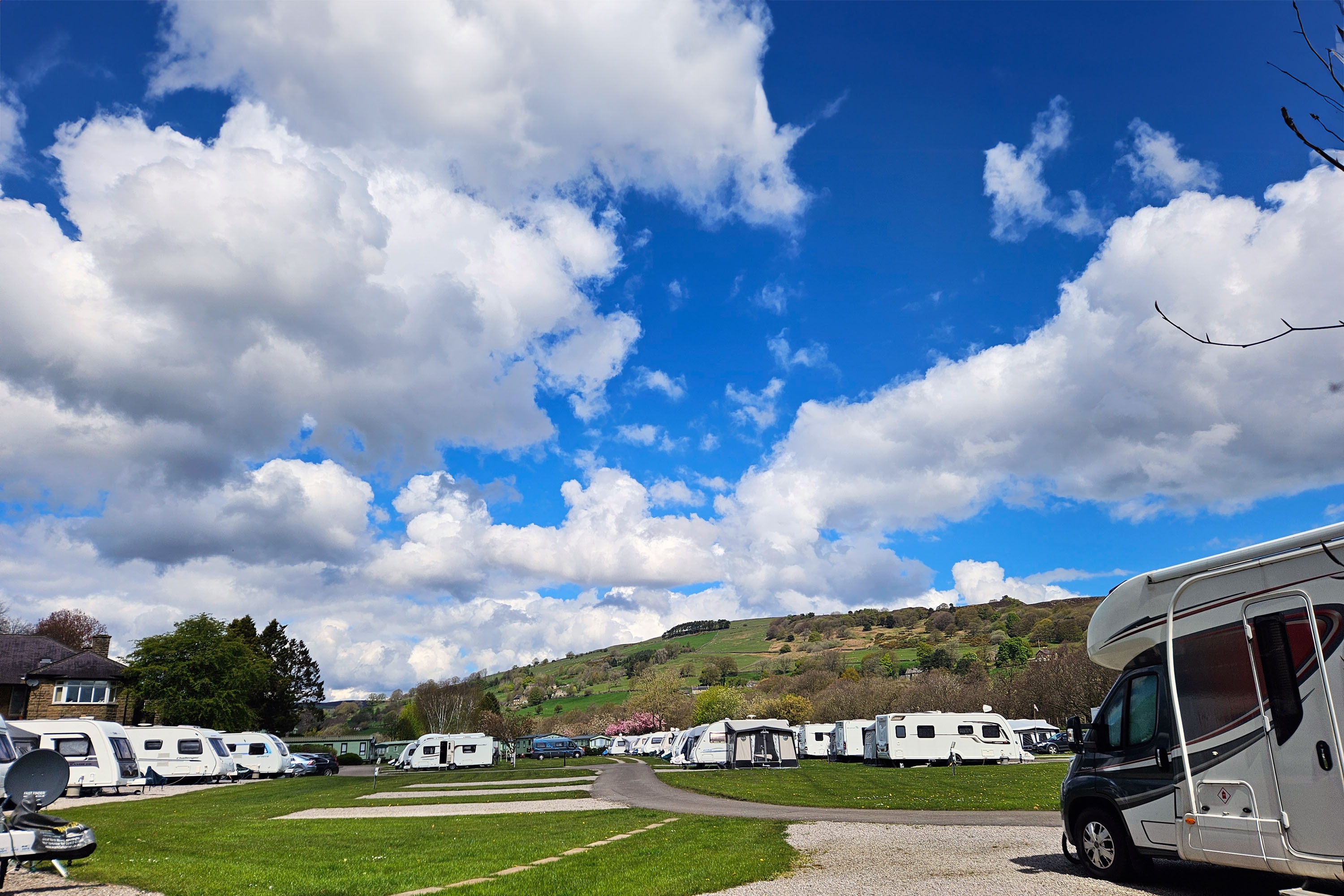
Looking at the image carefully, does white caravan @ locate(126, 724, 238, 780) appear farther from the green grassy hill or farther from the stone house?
the green grassy hill

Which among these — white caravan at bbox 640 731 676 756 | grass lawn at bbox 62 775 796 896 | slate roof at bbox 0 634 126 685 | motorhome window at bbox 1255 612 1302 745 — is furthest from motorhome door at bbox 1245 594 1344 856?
slate roof at bbox 0 634 126 685

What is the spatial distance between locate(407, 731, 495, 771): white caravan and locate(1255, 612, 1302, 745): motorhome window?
48.5m

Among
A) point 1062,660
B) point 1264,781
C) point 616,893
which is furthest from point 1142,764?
point 1062,660

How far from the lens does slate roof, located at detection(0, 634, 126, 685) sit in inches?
1842

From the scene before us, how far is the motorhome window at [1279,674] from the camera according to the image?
24.0 ft

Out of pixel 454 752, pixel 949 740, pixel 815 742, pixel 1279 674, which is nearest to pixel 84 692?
pixel 454 752

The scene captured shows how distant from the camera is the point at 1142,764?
29.0 ft

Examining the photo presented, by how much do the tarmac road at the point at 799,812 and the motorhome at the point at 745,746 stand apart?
13163mm

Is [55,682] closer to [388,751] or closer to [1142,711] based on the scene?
[388,751]

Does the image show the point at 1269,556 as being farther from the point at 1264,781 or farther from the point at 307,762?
the point at 307,762

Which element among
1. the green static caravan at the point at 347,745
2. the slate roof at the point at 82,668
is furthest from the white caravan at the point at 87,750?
the green static caravan at the point at 347,745

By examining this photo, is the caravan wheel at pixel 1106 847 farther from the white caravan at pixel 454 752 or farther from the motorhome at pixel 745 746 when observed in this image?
the white caravan at pixel 454 752

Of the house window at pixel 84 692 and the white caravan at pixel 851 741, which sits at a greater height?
the house window at pixel 84 692

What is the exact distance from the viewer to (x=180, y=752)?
34750 mm
